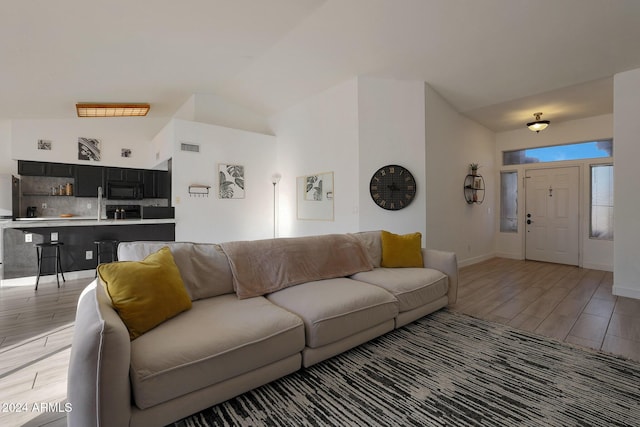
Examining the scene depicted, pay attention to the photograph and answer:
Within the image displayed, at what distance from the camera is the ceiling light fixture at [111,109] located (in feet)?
17.7

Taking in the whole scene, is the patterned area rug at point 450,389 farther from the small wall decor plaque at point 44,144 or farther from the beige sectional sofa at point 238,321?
the small wall decor plaque at point 44,144

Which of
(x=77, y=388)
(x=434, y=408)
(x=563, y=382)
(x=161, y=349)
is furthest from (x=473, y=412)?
(x=77, y=388)

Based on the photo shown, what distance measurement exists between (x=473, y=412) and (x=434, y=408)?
210mm

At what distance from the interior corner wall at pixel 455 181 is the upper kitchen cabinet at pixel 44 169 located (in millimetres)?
7319

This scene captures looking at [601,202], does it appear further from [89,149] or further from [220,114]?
[89,149]

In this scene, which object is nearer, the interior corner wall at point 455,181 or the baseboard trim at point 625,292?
the baseboard trim at point 625,292

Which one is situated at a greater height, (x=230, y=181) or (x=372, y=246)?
(x=230, y=181)

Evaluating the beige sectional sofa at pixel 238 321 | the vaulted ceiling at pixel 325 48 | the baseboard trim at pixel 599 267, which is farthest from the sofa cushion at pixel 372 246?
the baseboard trim at pixel 599 267

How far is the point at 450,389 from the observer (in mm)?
1796

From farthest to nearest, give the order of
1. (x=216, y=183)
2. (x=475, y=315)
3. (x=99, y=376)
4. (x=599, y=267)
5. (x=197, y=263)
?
(x=216, y=183) < (x=599, y=267) < (x=475, y=315) < (x=197, y=263) < (x=99, y=376)

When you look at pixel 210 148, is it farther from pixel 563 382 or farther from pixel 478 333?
pixel 563 382

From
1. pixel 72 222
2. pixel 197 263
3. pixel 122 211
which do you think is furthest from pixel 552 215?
pixel 122 211

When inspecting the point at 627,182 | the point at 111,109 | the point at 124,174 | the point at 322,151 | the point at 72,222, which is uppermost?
the point at 111,109

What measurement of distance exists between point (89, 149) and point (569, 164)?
10086 mm
